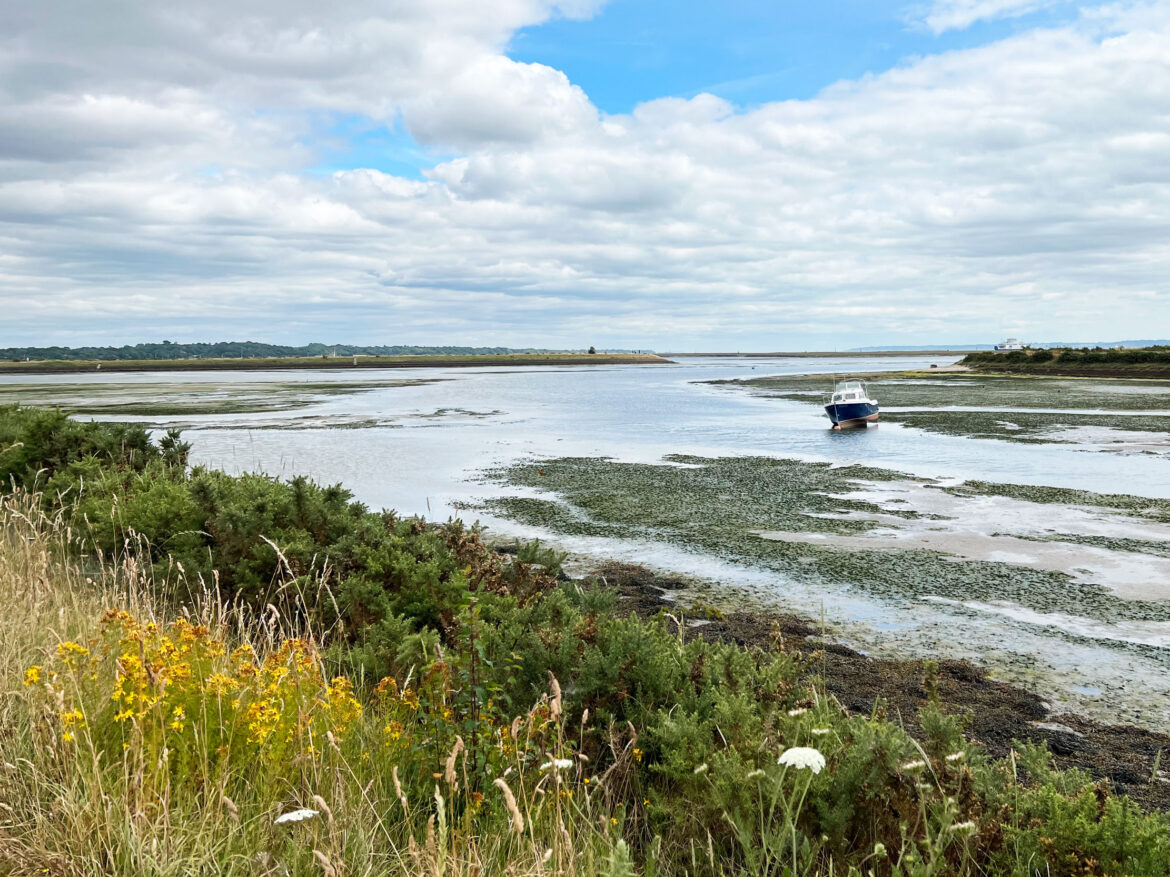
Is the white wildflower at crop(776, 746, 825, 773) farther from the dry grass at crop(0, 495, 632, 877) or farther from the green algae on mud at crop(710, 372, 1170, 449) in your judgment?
the green algae on mud at crop(710, 372, 1170, 449)

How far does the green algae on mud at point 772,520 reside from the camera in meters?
10.9

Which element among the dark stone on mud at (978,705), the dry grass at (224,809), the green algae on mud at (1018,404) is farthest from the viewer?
the green algae on mud at (1018,404)

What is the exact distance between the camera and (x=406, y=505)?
58.2ft

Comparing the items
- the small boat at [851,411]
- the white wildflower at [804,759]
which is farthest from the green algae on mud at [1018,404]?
the white wildflower at [804,759]

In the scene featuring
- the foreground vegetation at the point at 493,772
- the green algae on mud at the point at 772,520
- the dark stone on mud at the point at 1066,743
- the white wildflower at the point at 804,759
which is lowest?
the dark stone on mud at the point at 1066,743

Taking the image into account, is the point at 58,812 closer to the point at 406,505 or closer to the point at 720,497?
the point at 406,505

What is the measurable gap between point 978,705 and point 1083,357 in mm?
80866

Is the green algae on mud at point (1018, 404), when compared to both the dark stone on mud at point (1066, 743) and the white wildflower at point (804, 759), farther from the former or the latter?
the white wildflower at point (804, 759)

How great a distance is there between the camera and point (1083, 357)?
250 feet

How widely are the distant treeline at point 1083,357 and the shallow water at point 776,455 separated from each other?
25.4 metres

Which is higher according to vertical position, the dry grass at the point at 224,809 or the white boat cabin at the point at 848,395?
the white boat cabin at the point at 848,395

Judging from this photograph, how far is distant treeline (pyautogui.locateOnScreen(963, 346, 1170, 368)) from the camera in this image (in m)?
70.2

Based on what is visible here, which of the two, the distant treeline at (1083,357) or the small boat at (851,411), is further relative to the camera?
the distant treeline at (1083,357)

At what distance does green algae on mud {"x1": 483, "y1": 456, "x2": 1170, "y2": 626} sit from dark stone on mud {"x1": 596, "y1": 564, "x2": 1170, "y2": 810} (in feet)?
8.05
